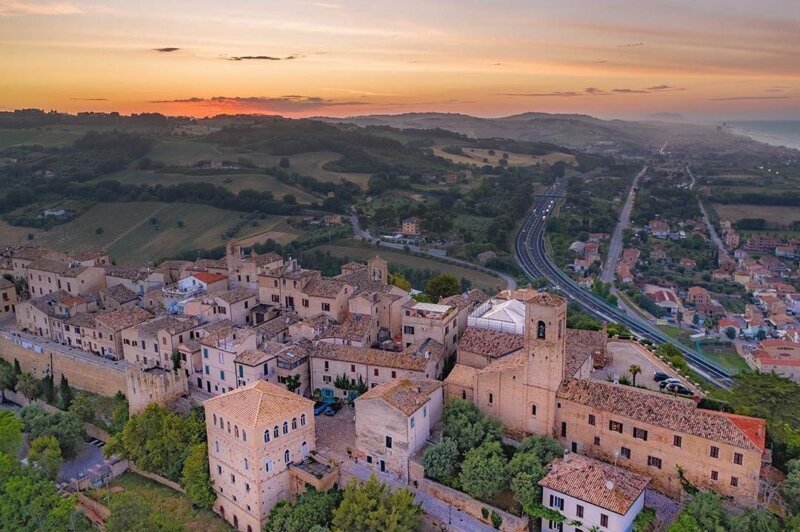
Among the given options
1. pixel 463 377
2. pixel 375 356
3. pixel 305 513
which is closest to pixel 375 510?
pixel 305 513

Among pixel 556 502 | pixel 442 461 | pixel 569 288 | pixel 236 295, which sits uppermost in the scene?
pixel 236 295

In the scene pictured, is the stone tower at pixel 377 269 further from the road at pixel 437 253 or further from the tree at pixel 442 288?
the road at pixel 437 253

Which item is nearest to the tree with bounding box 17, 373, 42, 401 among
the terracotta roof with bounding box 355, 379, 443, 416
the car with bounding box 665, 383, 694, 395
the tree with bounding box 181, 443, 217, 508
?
the tree with bounding box 181, 443, 217, 508

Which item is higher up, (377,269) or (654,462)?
(377,269)

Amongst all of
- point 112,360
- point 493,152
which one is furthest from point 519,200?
point 112,360

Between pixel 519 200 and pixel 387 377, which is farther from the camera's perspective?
pixel 519 200

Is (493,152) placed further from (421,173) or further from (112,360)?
(112,360)

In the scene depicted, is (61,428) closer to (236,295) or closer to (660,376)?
(236,295)
